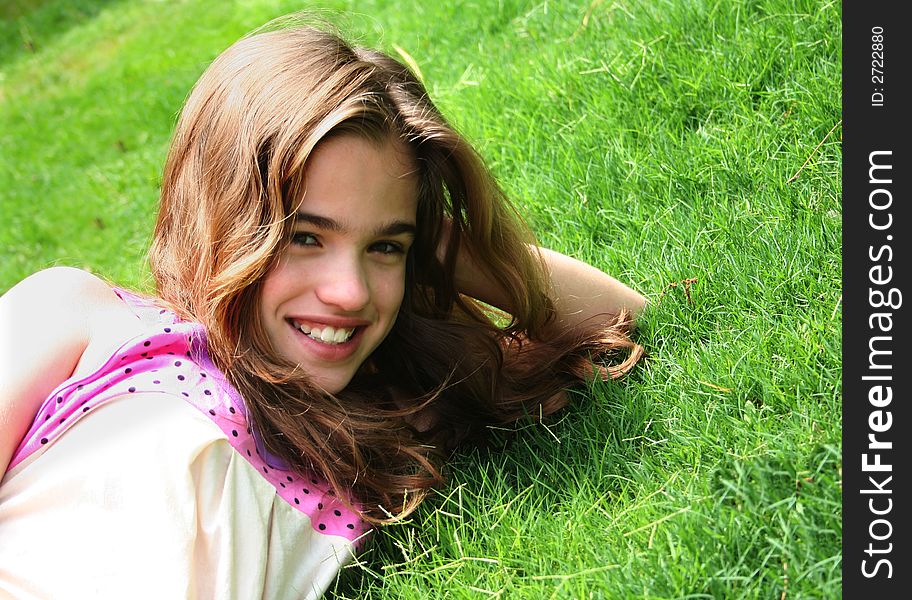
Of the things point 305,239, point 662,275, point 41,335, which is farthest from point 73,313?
point 662,275

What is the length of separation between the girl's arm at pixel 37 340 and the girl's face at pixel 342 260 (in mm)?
413

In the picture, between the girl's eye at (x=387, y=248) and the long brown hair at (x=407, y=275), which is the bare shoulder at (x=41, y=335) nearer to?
the long brown hair at (x=407, y=275)

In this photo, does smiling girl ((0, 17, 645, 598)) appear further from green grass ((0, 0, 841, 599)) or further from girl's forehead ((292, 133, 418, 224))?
green grass ((0, 0, 841, 599))

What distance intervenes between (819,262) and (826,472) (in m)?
0.76

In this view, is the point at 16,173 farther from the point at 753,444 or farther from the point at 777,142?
the point at 753,444

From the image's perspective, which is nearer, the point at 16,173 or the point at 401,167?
the point at 401,167

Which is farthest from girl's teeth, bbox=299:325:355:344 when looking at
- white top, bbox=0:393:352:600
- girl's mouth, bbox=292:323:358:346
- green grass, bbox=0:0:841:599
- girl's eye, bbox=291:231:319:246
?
green grass, bbox=0:0:841:599

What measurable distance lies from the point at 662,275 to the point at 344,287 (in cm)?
92

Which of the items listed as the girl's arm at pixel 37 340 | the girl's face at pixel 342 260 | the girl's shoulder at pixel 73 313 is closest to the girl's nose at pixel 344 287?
the girl's face at pixel 342 260

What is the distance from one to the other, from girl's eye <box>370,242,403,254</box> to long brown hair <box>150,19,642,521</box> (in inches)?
6.3

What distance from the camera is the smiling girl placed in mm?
1936

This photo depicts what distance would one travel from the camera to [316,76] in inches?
85.9

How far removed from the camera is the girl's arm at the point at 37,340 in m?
2.07
